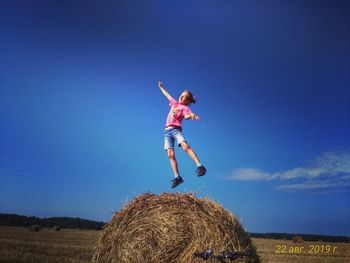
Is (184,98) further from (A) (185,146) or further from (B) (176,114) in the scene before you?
(A) (185,146)

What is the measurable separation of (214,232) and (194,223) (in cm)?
28

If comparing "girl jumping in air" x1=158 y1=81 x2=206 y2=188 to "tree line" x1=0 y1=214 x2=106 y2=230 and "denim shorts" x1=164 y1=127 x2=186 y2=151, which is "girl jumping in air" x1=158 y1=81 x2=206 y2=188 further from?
"tree line" x1=0 y1=214 x2=106 y2=230

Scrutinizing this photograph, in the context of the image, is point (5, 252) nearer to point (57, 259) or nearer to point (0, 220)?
point (57, 259)

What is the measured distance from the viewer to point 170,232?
Answer: 593cm

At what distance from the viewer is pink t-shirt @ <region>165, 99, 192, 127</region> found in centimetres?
524

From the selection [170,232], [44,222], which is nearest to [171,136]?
[170,232]

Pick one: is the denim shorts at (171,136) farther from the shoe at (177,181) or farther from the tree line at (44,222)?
the tree line at (44,222)

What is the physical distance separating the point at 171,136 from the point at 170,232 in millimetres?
1355

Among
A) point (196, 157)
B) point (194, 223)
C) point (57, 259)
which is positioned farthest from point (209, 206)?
point (57, 259)

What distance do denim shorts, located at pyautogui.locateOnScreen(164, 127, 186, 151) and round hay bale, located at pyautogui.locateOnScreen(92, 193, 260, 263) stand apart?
120cm

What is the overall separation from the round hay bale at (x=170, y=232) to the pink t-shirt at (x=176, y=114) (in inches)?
54.2

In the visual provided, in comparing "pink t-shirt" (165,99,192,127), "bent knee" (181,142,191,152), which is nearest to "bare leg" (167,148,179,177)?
"bent knee" (181,142,191,152)

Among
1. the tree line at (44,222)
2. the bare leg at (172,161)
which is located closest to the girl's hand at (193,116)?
the bare leg at (172,161)

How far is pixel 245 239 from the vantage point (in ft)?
20.8
